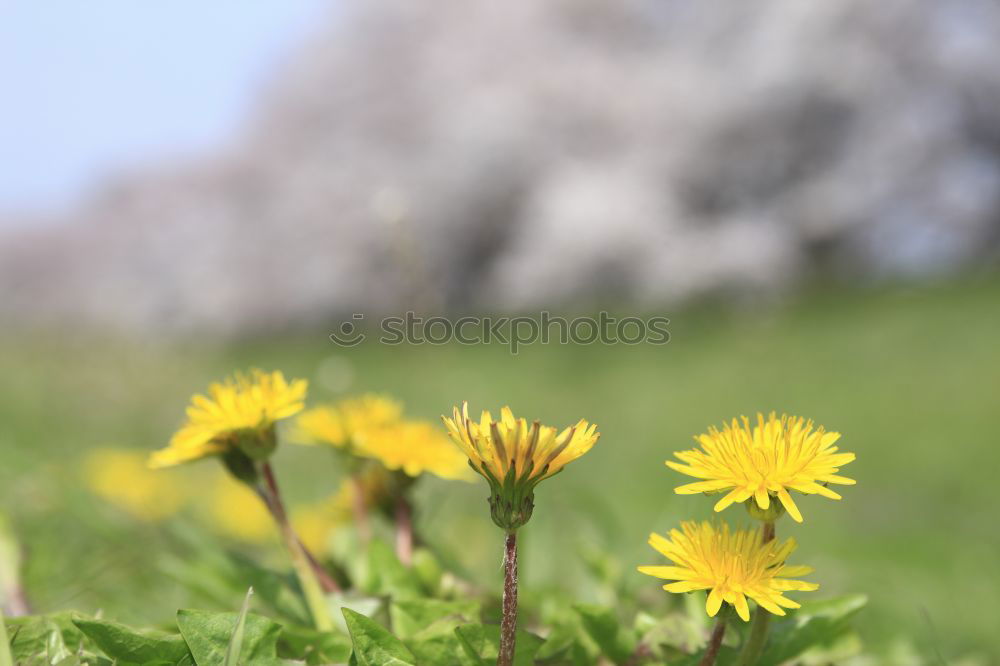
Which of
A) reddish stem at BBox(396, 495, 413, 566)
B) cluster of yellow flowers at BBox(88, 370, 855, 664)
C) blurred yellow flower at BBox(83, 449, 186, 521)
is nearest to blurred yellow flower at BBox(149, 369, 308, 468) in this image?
cluster of yellow flowers at BBox(88, 370, 855, 664)

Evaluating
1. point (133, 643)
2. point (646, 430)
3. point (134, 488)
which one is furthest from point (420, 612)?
point (646, 430)

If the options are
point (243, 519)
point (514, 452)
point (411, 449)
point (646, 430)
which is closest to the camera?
point (514, 452)

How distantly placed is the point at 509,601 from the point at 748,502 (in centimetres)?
16

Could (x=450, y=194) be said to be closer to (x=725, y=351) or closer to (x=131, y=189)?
(x=725, y=351)

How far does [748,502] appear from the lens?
0.54 metres

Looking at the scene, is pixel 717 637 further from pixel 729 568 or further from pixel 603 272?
pixel 603 272

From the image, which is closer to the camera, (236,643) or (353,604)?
(236,643)

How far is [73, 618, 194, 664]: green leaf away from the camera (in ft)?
1.86

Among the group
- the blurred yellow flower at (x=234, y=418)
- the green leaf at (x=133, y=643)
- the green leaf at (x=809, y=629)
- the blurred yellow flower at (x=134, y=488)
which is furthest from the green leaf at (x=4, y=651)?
the blurred yellow flower at (x=134, y=488)

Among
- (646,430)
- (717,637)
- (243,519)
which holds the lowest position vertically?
(717,637)

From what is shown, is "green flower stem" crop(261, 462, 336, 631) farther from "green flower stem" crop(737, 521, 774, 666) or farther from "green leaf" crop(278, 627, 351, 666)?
"green flower stem" crop(737, 521, 774, 666)

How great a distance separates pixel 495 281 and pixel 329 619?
6.35m

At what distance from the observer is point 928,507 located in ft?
10.4

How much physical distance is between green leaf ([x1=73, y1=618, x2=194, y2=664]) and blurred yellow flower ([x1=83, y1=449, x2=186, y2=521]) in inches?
39.8
